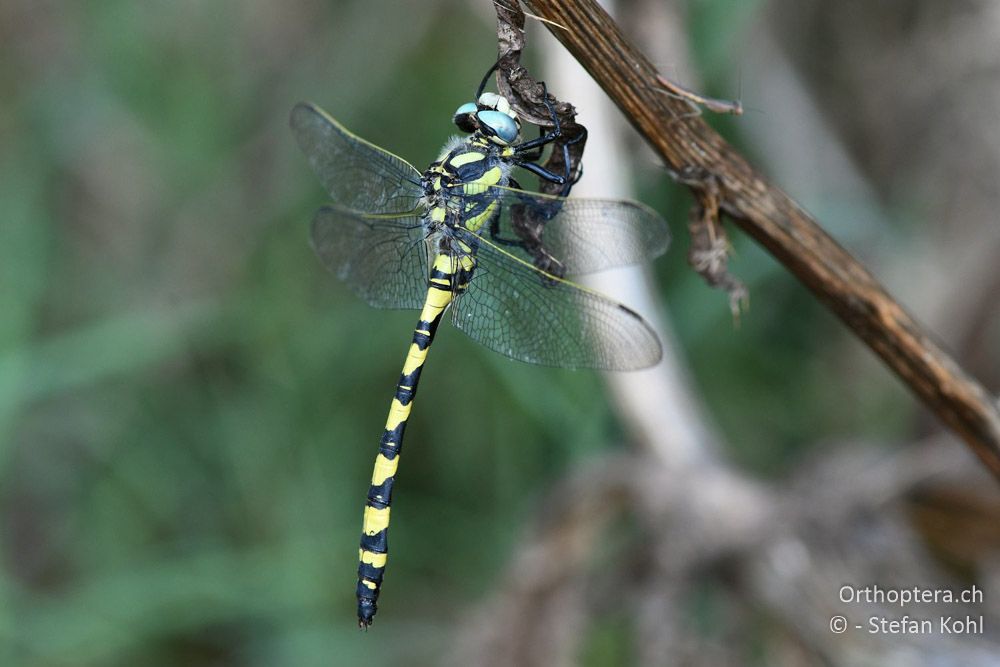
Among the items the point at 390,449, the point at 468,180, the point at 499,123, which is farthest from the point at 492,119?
the point at 390,449

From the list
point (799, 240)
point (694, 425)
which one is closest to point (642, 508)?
point (694, 425)

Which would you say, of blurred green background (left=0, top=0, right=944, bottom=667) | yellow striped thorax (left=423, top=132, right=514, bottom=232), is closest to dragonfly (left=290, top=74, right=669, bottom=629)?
yellow striped thorax (left=423, top=132, right=514, bottom=232)

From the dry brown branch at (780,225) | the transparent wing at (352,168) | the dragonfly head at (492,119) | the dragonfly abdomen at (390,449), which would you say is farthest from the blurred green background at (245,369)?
the dry brown branch at (780,225)

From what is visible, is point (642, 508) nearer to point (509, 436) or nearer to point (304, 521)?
point (509, 436)

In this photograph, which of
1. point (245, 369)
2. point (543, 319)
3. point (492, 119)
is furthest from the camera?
point (245, 369)

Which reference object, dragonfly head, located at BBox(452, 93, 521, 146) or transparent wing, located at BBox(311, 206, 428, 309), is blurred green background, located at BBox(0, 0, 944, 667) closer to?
transparent wing, located at BBox(311, 206, 428, 309)

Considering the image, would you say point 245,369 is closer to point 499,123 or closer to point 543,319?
point 543,319
